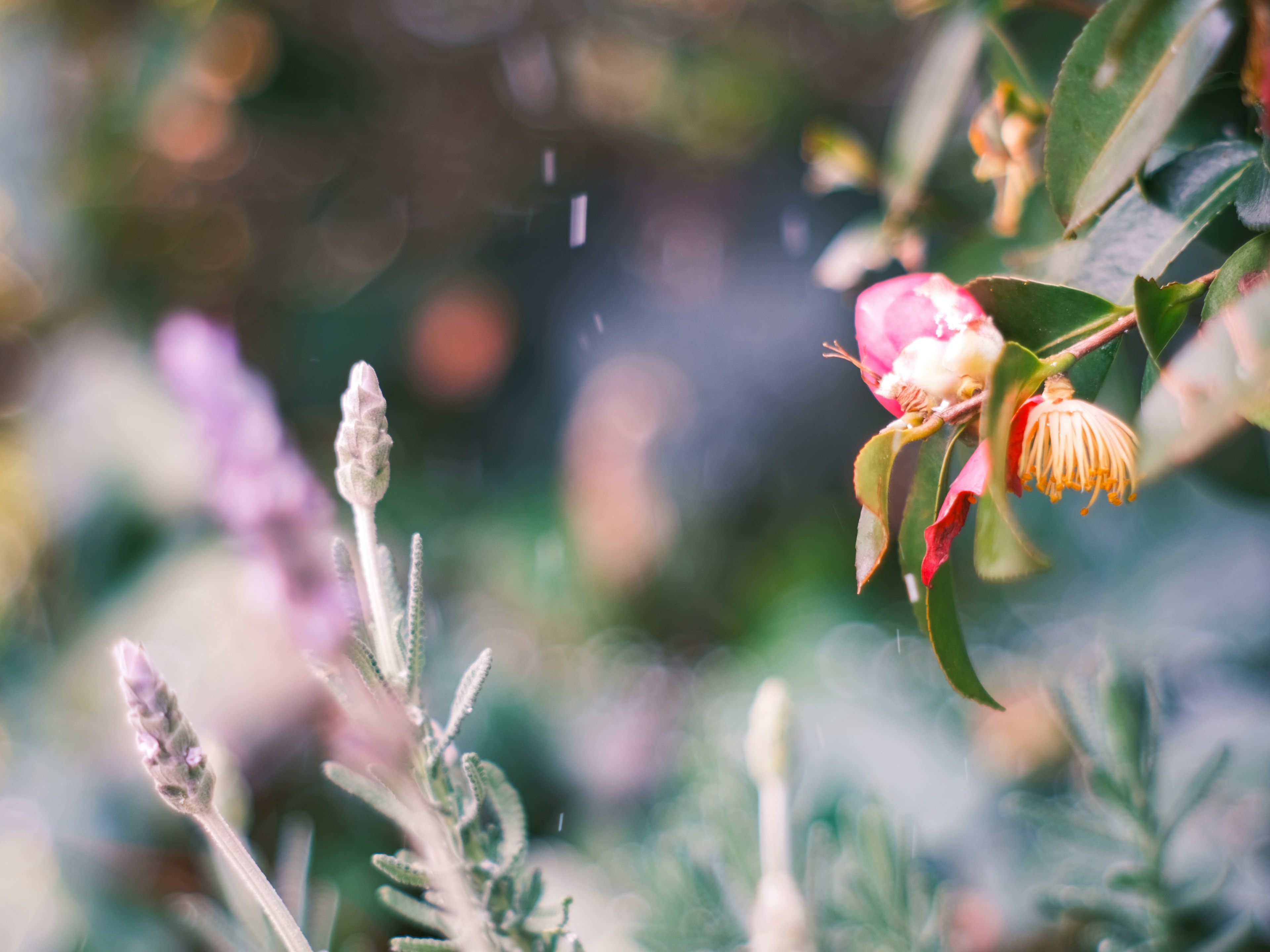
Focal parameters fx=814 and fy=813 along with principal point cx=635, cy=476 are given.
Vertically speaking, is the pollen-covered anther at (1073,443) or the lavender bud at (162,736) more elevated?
the pollen-covered anther at (1073,443)

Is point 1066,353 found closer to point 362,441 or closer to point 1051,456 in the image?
point 1051,456

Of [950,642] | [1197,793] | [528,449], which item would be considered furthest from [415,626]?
[528,449]

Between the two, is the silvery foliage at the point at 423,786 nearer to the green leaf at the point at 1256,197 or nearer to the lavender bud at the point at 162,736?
the lavender bud at the point at 162,736

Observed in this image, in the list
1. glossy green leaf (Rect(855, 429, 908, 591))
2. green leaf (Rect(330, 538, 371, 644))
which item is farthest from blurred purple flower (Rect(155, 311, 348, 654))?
glossy green leaf (Rect(855, 429, 908, 591))

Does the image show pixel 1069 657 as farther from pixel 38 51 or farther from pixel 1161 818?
pixel 38 51

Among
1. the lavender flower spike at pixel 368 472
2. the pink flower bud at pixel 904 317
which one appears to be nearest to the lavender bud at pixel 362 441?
the lavender flower spike at pixel 368 472
